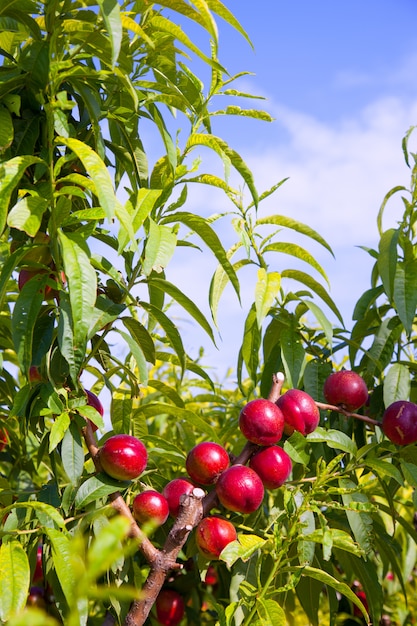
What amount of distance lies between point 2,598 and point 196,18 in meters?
0.83

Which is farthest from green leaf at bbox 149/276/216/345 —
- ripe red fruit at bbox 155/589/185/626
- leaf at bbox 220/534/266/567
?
ripe red fruit at bbox 155/589/185/626

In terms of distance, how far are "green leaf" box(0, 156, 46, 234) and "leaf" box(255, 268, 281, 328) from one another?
0.41 meters

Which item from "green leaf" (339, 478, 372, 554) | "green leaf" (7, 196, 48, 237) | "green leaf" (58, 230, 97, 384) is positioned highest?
"green leaf" (7, 196, 48, 237)

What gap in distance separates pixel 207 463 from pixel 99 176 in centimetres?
48

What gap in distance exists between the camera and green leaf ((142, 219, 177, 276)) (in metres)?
0.98

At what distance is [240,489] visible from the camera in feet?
3.33

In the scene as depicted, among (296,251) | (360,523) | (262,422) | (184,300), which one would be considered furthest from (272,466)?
(296,251)

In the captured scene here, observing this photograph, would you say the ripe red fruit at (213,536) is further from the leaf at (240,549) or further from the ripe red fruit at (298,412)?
the ripe red fruit at (298,412)

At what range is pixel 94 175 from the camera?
869 mm

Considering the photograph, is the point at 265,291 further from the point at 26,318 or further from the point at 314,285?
the point at 26,318

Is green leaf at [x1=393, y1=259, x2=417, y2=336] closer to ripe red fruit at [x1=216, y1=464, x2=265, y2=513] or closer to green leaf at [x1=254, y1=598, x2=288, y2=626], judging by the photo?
ripe red fruit at [x1=216, y1=464, x2=265, y2=513]

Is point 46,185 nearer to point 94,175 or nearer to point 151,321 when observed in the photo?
point 94,175

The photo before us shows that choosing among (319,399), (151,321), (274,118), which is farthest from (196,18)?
(319,399)

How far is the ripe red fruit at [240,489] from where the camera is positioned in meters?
1.01
